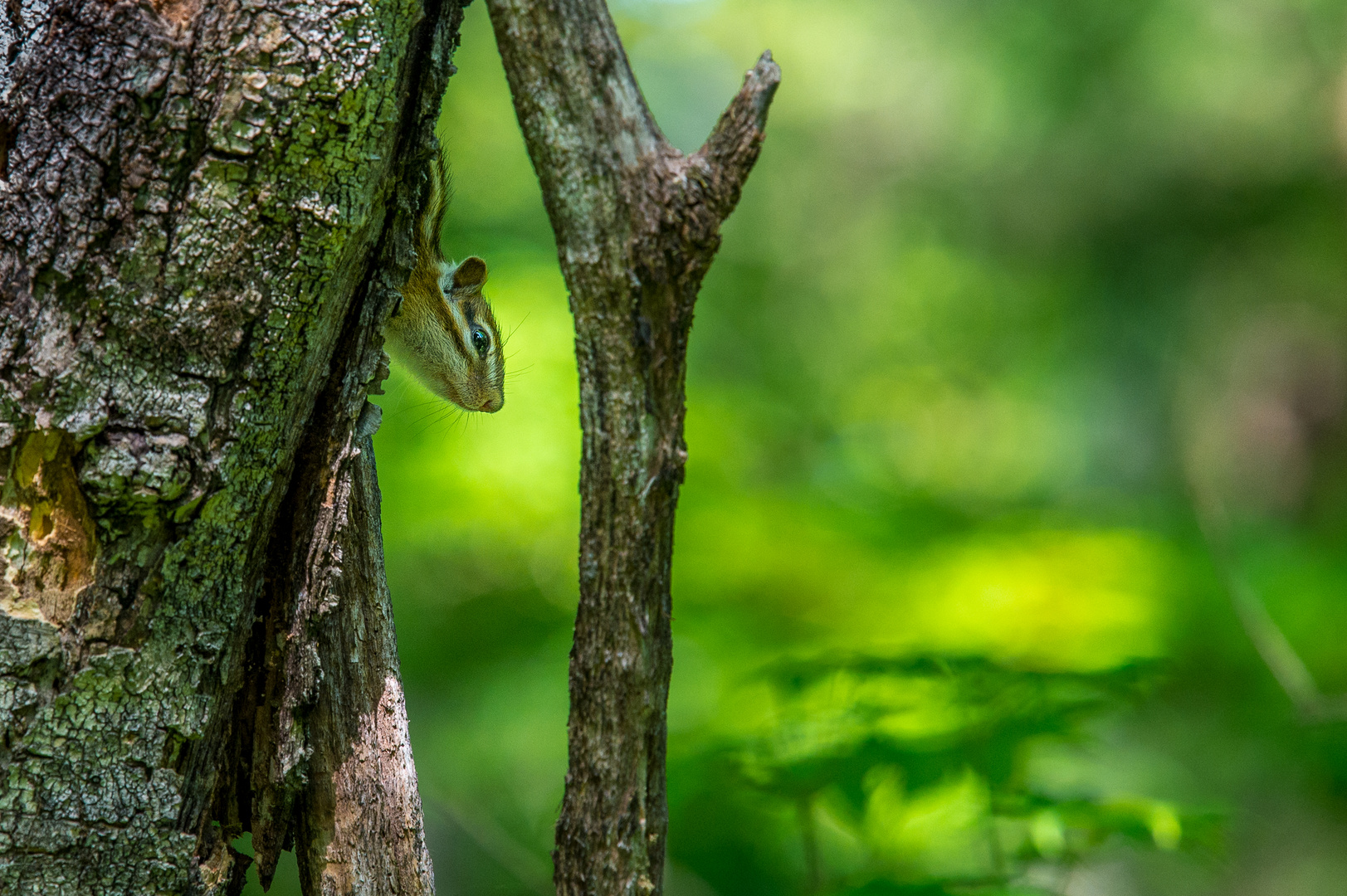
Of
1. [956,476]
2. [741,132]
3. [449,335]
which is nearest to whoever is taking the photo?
[741,132]

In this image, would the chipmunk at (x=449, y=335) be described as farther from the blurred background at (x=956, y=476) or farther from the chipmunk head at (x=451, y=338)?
the blurred background at (x=956, y=476)

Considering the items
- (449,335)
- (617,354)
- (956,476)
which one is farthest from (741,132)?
(956,476)

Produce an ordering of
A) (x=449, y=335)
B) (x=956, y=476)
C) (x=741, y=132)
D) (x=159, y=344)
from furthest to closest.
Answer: (x=956, y=476) → (x=449, y=335) → (x=741, y=132) → (x=159, y=344)

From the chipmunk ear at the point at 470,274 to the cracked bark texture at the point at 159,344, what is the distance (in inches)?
35.1

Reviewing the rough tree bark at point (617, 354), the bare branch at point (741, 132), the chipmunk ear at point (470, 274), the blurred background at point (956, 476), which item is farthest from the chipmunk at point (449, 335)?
the bare branch at point (741, 132)

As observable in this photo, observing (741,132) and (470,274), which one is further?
(470,274)

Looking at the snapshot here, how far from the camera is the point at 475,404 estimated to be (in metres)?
2.16

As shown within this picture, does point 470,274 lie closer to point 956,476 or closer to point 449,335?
point 449,335

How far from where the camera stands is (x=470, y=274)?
7.09 feet

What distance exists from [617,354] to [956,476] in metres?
5.69

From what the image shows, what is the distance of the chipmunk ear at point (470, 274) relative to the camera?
7.01 feet

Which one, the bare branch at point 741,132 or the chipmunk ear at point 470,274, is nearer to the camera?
the bare branch at point 741,132

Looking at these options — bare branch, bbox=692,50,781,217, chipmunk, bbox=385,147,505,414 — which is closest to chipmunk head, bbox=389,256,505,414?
chipmunk, bbox=385,147,505,414

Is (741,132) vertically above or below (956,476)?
below
